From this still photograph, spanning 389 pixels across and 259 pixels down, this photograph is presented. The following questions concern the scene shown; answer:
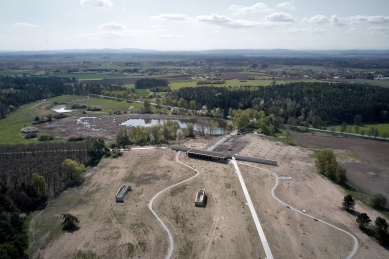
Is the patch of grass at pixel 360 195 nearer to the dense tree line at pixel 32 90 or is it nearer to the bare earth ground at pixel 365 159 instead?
the bare earth ground at pixel 365 159

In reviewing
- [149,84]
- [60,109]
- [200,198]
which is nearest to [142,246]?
[200,198]

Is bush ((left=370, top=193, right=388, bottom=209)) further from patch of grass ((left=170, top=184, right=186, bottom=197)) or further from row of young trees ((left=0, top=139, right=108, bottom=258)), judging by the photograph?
row of young trees ((left=0, top=139, right=108, bottom=258))

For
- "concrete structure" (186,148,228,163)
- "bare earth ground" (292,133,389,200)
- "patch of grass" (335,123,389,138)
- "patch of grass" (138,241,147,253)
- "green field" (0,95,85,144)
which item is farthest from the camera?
"patch of grass" (335,123,389,138)

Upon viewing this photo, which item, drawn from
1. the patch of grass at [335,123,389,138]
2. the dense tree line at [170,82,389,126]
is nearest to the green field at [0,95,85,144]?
the dense tree line at [170,82,389,126]

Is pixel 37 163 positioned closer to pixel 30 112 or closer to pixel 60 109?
pixel 30 112

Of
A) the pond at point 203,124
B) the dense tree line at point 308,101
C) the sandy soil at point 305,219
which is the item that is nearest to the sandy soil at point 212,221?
the sandy soil at point 305,219
